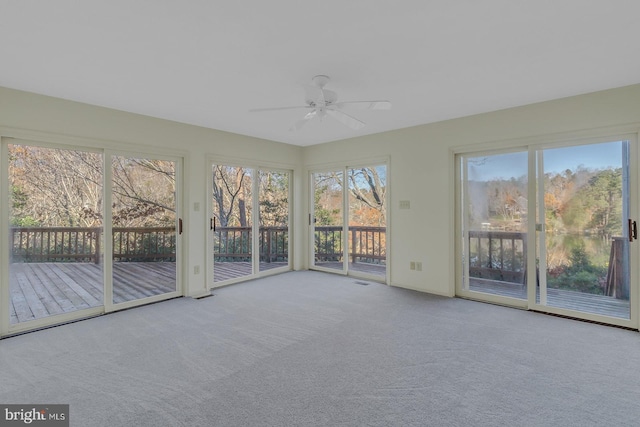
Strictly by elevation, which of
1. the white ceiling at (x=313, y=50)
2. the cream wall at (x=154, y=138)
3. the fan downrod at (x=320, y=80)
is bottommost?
the cream wall at (x=154, y=138)

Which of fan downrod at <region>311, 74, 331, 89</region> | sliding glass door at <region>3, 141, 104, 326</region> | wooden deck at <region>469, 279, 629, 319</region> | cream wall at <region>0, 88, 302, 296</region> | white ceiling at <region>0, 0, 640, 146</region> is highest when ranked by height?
white ceiling at <region>0, 0, 640, 146</region>

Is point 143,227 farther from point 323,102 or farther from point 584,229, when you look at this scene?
point 584,229

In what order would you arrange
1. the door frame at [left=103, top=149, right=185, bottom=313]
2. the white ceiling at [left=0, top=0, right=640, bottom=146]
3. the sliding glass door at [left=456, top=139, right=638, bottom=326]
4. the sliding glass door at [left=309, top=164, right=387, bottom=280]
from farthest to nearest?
the sliding glass door at [left=309, top=164, right=387, bottom=280], the door frame at [left=103, top=149, right=185, bottom=313], the sliding glass door at [left=456, top=139, right=638, bottom=326], the white ceiling at [left=0, top=0, right=640, bottom=146]

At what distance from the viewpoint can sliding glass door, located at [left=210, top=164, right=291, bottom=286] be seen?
4938 mm

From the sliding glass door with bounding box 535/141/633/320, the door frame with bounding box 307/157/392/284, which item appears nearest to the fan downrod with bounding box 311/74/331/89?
the door frame with bounding box 307/157/392/284

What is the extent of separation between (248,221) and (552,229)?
13.9 feet

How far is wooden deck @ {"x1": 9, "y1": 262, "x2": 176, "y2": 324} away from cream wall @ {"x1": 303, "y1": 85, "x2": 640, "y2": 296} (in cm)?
348

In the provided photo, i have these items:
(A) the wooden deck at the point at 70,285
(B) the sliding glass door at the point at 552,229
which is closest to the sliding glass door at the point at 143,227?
(A) the wooden deck at the point at 70,285

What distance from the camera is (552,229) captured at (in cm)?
363

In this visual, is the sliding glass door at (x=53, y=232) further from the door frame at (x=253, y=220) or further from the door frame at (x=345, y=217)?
the door frame at (x=345, y=217)

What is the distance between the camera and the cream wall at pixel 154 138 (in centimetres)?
311

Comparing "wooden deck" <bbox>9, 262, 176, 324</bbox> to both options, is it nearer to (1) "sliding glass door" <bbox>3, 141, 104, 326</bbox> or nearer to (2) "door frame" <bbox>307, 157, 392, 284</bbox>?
(1) "sliding glass door" <bbox>3, 141, 104, 326</bbox>

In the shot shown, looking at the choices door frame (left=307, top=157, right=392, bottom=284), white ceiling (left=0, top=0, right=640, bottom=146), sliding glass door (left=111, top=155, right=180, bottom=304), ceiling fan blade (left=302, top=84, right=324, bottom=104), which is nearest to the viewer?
white ceiling (left=0, top=0, right=640, bottom=146)

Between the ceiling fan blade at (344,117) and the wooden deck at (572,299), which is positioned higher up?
the ceiling fan blade at (344,117)
